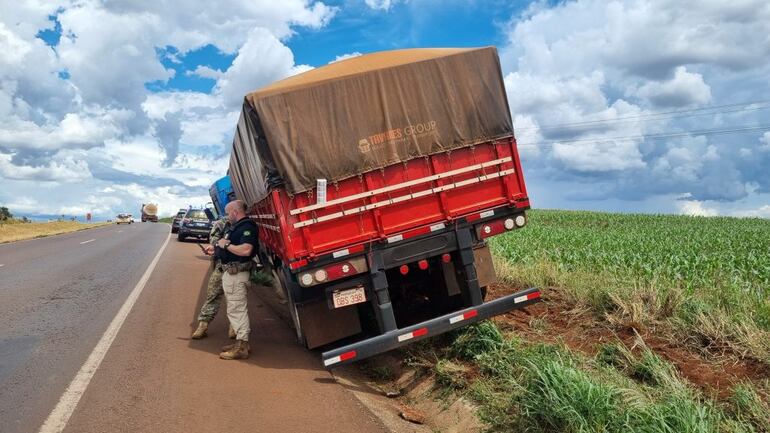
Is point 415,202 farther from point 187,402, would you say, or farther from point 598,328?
point 187,402

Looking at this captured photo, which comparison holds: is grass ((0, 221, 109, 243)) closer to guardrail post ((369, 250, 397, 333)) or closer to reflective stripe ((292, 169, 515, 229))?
reflective stripe ((292, 169, 515, 229))

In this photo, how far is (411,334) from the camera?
593 cm

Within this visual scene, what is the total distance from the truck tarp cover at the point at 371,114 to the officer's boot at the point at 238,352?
77.2 inches

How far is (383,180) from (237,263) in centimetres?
225

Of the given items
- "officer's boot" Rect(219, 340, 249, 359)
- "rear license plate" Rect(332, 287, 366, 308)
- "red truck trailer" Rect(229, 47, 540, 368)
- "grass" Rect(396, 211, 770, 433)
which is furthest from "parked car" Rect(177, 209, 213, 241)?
"rear license plate" Rect(332, 287, 366, 308)

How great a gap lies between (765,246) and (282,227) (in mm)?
15304

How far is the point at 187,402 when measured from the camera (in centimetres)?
522

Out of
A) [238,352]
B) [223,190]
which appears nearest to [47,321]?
[238,352]

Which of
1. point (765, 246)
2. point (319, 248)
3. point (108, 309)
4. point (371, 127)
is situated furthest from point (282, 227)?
point (765, 246)

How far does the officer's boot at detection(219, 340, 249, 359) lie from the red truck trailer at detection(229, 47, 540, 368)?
0.68 metres

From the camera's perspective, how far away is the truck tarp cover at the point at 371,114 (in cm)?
607

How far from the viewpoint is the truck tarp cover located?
607cm

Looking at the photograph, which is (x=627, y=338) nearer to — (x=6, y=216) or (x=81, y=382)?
(x=81, y=382)

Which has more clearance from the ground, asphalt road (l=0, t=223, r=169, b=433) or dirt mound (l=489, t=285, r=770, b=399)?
asphalt road (l=0, t=223, r=169, b=433)
